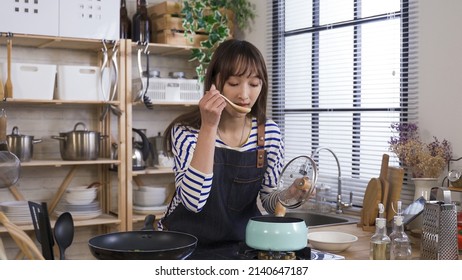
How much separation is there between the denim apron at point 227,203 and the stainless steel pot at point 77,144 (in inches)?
70.6

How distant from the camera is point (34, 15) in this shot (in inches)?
151

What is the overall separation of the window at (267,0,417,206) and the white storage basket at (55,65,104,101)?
1219 millimetres

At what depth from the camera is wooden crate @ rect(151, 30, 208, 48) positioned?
434cm

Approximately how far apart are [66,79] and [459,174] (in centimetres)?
240

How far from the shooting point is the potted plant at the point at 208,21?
437cm

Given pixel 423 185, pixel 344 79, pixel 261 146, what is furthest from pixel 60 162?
pixel 423 185

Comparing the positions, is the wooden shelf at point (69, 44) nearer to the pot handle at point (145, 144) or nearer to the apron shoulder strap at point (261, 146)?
the pot handle at point (145, 144)

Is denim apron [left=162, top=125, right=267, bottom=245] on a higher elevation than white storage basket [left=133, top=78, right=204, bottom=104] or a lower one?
lower

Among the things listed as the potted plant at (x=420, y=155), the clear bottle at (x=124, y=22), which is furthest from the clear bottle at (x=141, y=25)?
the potted plant at (x=420, y=155)

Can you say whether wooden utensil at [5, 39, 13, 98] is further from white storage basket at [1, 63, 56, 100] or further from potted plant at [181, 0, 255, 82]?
potted plant at [181, 0, 255, 82]

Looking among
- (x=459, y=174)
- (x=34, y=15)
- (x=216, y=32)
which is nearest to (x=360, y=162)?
(x=459, y=174)

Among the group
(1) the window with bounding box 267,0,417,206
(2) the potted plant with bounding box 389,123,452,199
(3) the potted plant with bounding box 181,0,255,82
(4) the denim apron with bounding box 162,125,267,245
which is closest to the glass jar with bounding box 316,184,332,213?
(1) the window with bounding box 267,0,417,206

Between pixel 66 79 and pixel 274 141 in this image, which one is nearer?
pixel 274 141
